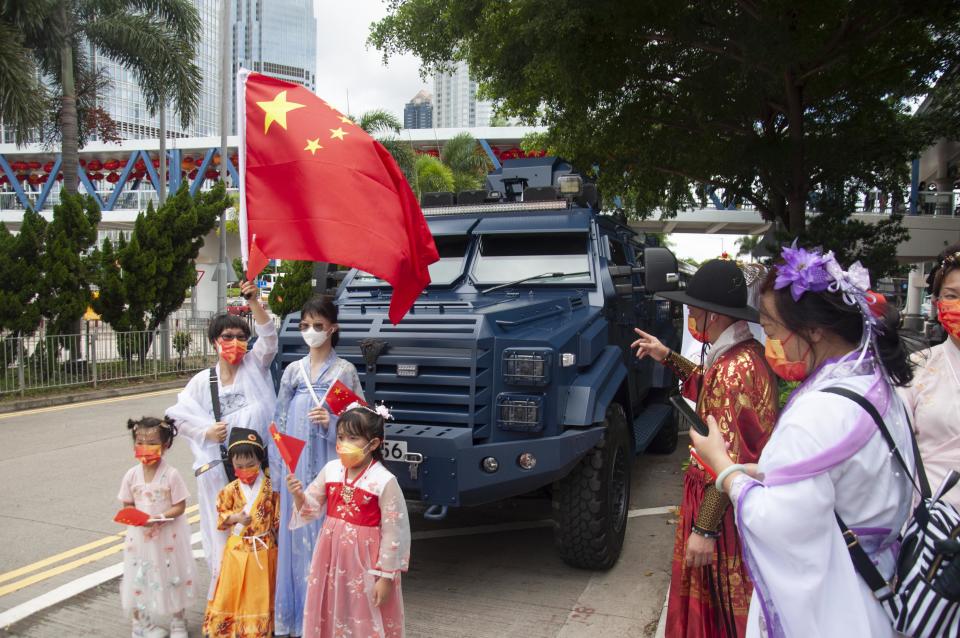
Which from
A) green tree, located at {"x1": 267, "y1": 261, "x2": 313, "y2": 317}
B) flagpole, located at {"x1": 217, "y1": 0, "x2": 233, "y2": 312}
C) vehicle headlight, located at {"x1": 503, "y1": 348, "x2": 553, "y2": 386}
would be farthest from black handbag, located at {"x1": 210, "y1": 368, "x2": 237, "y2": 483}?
green tree, located at {"x1": 267, "y1": 261, "x2": 313, "y2": 317}

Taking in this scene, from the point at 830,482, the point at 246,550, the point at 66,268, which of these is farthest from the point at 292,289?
the point at 830,482

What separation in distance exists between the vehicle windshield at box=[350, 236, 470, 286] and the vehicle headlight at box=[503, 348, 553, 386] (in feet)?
5.02

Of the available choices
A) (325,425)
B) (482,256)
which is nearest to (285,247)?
(325,425)

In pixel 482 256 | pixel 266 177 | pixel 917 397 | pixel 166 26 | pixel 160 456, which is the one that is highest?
pixel 166 26

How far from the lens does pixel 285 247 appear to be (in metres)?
4.14

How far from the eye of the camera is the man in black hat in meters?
2.94

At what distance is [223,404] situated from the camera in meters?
4.25

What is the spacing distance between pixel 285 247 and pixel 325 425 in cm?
99

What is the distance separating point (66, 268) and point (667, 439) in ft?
35.4

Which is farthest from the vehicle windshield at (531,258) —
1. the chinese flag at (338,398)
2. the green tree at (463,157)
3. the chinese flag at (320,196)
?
the green tree at (463,157)

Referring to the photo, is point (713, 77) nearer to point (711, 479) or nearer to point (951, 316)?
point (951, 316)

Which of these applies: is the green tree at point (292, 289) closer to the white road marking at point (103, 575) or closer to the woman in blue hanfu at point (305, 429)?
the white road marking at point (103, 575)

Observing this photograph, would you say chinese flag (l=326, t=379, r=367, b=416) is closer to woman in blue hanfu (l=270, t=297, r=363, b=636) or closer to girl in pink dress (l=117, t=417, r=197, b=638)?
woman in blue hanfu (l=270, t=297, r=363, b=636)

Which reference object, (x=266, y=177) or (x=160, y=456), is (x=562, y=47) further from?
(x=160, y=456)
